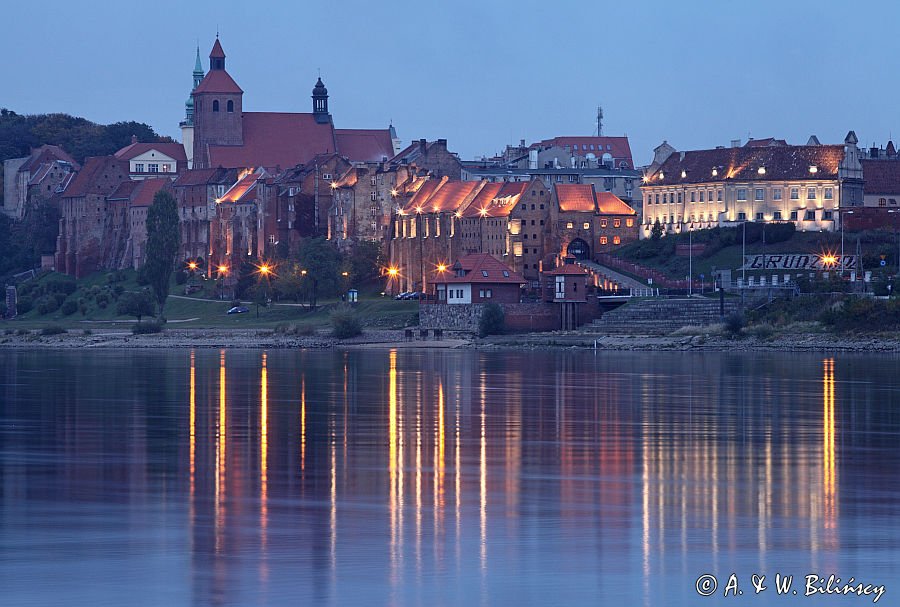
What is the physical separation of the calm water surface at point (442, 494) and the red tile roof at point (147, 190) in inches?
4175

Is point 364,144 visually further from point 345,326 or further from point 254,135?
point 345,326

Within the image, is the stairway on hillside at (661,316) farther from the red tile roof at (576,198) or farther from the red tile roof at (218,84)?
the red tile roof at (218,84)

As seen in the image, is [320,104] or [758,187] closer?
[758,187]

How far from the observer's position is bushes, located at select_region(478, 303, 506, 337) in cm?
10269

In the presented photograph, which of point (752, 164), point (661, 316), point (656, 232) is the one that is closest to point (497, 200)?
point (656, 232)

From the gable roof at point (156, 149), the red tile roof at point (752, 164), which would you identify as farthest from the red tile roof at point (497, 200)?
the gable roof at point (156, 149)

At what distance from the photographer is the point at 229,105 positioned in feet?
559

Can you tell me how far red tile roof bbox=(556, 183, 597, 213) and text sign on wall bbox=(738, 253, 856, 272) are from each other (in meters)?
19.0

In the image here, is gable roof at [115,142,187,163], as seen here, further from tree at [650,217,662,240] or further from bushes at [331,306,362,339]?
bushes at [331,306,362,339]

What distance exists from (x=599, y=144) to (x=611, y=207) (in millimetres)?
68734

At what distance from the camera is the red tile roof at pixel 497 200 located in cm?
12338

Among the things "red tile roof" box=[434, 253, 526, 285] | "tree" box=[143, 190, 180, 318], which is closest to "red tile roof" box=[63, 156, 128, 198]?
"tree" box=[143, 190, 180, 318]

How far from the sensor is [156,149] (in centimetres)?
18000

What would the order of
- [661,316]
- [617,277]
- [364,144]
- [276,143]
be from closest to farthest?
[661,316] < [617,277] < [276,143] < [364,144]
